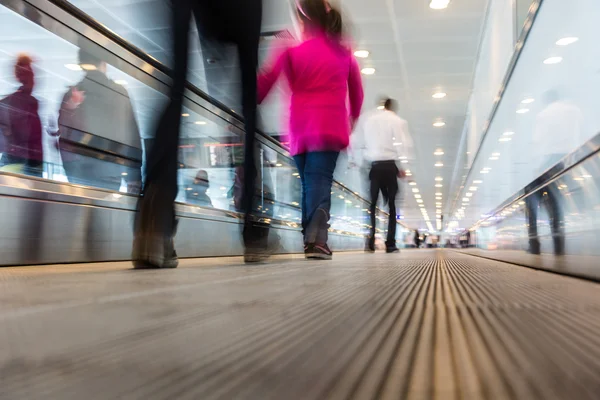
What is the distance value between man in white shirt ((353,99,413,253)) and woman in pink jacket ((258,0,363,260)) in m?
2.69

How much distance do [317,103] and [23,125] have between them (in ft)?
5.91

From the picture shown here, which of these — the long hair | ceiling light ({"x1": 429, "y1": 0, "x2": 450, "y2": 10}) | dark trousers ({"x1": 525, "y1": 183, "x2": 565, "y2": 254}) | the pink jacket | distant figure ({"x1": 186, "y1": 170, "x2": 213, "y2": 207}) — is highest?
ceiling light ({"x1": 429, "y1": 0, "x2": 450, "y2": 10})

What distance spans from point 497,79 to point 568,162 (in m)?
5.30

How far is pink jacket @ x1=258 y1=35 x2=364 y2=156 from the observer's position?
125 inches

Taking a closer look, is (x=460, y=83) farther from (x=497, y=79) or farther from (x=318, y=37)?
(x=318, y=37)

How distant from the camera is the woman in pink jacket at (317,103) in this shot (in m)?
3.18

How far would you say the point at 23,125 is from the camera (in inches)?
113

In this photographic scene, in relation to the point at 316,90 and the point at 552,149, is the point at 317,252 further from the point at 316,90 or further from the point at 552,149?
the point at 552,149

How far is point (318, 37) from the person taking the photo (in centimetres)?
325

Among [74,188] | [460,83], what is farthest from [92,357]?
[460,83]

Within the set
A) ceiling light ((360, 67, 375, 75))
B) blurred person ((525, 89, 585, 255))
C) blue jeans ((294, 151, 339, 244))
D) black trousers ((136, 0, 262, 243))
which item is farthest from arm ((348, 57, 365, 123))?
ceiling light ((360, 67, 375, 75))

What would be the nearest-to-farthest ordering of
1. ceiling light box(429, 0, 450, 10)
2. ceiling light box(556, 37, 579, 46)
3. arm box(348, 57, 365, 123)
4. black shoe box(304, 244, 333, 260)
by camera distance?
ceiling light box(556, 37, 579, 46)
black shoe box(304, 244, 333, 260)
arm box(348, 57, 365, 123)
ceiling light box(429, 0, 450, 10)

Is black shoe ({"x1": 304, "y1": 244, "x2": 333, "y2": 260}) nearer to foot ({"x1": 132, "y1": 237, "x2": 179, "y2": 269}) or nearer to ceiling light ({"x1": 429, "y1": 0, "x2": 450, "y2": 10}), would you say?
foot ({"x1": 132, "y1": 237, "x2": 179, "y2": 269})

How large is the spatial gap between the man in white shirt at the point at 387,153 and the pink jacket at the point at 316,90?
106 inches
